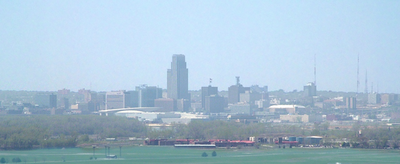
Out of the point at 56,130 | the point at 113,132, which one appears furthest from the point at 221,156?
the point at 56,130

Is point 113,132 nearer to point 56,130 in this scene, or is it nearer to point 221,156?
point 56,130

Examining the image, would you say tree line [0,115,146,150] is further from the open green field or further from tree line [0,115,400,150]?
the open green field

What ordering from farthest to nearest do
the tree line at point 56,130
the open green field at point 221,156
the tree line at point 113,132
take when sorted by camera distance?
the tree line at point 113,132
the tree line at point 56,130
the open green field at point 221,156

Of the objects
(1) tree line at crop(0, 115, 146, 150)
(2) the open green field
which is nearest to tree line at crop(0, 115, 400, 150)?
(1) tree line at crop(0, 115, 146, 150)

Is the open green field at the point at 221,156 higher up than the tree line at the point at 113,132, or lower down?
lower down

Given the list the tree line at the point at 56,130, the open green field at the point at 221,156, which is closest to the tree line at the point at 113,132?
the tree line at the point at 56,130

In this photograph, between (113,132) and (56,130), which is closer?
(56,130)

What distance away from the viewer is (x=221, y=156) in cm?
8281

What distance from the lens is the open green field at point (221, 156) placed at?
2982 inches

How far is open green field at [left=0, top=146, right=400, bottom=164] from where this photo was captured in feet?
249

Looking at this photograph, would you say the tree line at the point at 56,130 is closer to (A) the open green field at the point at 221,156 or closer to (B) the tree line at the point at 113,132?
(B) the tree line at the point at 113,132

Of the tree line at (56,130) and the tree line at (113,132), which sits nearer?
the tree line at (56,130)

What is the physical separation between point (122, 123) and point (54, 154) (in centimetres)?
5055

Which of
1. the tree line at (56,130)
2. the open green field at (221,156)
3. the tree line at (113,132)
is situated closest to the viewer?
the open green field at (221,156)
